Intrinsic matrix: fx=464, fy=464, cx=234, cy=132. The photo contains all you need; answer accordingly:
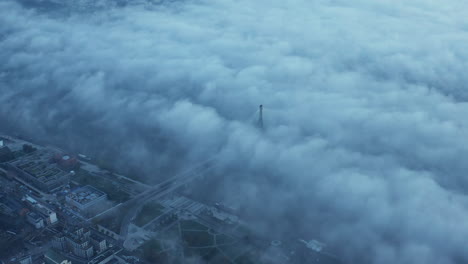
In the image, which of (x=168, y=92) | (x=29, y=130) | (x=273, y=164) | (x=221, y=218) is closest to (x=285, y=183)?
(x=273, y=164)

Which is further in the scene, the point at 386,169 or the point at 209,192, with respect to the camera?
the point at 209,192

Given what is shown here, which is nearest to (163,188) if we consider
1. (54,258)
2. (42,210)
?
(42,210)

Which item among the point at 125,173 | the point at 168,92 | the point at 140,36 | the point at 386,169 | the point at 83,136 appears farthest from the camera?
the point at 140,36

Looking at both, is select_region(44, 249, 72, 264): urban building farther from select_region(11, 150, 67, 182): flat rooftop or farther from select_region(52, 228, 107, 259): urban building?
select_region(11, 150, 67, 182): flat rooftop

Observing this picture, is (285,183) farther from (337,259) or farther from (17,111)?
(17,111)

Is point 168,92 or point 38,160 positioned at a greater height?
point 168,92

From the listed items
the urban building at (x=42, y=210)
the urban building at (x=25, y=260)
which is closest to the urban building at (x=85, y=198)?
the urban building at (x=42, y=210)

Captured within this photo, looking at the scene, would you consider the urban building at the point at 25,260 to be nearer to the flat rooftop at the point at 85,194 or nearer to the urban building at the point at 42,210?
the urban building at the point at 42,210
